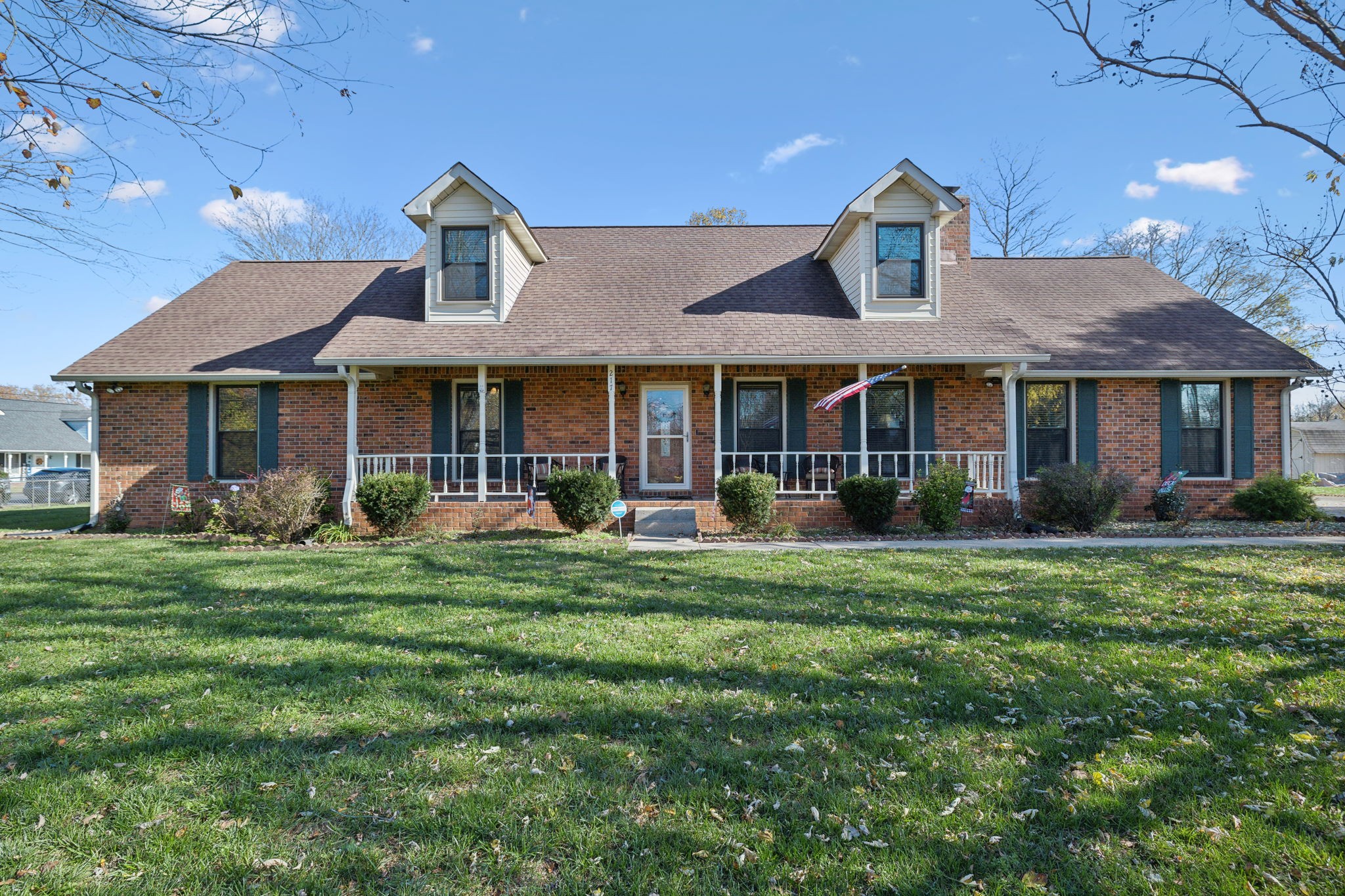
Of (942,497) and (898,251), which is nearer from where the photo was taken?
(942,497)

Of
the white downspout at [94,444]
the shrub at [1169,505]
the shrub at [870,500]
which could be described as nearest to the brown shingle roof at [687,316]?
the white downspout at [94,444]

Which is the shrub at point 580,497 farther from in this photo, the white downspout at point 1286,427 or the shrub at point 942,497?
the white downspout at point 1286,427

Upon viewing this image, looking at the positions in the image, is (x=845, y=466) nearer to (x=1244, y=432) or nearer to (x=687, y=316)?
(x=687, y=316)

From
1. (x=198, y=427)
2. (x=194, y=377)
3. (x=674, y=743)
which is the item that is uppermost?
(x=194, y=377)

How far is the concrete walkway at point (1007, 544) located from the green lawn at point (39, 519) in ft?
39.7

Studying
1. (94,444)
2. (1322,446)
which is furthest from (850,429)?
(1322,446)

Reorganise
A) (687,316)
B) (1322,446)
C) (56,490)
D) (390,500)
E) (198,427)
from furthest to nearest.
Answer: (1322,446) < (56,490) < (687,316) < (198,427) < (390,500)

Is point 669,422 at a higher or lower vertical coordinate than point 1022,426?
higher

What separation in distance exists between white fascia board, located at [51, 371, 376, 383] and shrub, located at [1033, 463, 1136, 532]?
39.6 ft

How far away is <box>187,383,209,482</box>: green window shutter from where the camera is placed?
12.4 meters

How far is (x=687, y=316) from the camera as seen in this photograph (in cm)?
1268

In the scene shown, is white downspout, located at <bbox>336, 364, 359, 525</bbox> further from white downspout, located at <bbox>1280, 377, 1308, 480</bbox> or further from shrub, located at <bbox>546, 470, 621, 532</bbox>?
white downspout, located at <bbox>1280, 377, 1308, 480</bbox>

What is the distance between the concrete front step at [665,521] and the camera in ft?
36.3

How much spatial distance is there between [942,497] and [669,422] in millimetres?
5126
